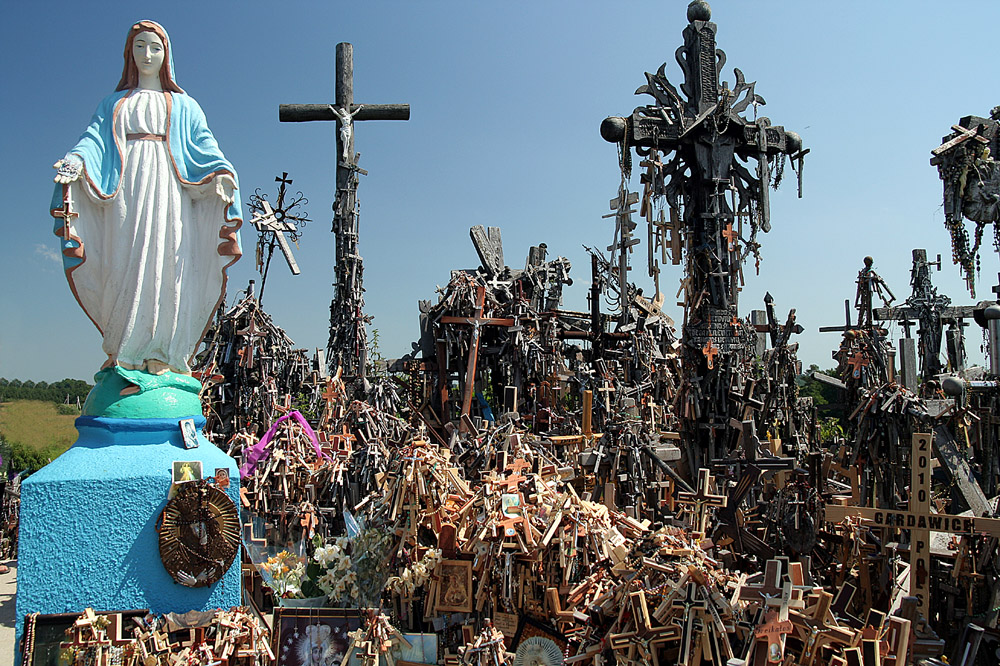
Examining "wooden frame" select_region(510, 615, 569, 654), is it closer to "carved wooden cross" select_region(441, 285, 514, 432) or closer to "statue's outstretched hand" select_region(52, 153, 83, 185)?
"statue's outstretched hand" select_region(52, 153, 83, 185)

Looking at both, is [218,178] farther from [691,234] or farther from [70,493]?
[691,234]

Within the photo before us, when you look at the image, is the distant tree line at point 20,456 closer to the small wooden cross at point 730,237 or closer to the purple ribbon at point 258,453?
the purple ribbon at point 258,453

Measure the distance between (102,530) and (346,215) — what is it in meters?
8.15

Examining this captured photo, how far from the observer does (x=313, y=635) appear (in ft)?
15.7

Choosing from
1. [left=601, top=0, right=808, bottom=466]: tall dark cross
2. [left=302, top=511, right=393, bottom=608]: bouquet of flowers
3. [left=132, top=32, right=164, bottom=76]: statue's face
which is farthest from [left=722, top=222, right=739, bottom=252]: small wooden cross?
[left=132, top=32, right=164, bottom=76]: statue's face

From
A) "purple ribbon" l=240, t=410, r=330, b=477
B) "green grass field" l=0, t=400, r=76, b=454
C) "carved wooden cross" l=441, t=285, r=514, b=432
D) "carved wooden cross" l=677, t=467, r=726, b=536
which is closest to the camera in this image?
"carved wooden cross" l=677, t=467, r=726, b=536

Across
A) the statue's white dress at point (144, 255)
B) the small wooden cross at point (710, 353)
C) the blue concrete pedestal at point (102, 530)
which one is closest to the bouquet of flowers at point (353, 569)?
the blue concrete pedestal at point (102, 530)

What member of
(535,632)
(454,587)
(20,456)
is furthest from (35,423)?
(535,632)

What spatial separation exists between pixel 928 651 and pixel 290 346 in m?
10.1

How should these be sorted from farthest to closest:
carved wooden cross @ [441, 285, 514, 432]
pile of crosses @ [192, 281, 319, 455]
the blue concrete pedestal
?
carved wooden cross @ [441, 285, 514, 432]
pile of crosses @ [192, 281, 319, 455]
the blue concrete pedestal

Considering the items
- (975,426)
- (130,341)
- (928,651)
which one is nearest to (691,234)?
(975,426)

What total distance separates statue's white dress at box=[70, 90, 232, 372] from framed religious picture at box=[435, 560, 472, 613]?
2242mm

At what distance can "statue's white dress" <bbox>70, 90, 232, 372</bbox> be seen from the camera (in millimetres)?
4906

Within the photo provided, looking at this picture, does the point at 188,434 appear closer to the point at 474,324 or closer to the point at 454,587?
the point at 454,587
